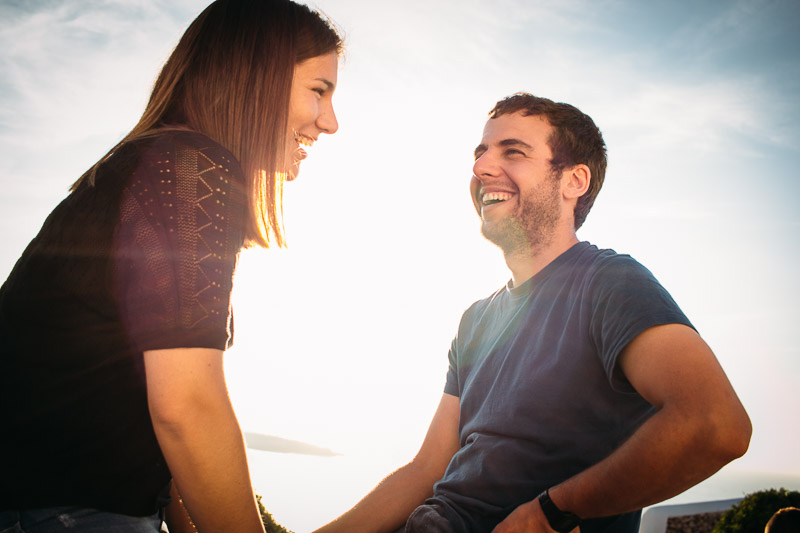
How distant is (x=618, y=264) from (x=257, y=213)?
62.9 inches

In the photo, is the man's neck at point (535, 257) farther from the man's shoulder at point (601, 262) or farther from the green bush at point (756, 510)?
the green bush at point (756, 510)

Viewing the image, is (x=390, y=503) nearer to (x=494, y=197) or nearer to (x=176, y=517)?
(x=176, y=517)

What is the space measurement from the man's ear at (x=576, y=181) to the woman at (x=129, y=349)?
232 centimetres

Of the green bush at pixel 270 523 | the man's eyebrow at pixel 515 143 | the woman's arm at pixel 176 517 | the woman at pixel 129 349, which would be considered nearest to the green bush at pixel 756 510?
the green bush at pixel 270 523

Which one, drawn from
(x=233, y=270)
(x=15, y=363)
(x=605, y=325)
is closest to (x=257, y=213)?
(x=233, y=270)

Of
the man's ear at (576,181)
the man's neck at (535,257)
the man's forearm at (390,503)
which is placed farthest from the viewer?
the man's ear at (576,181)

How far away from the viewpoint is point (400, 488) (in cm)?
268

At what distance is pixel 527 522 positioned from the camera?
1.83 m

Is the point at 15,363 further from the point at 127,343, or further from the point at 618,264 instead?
the point at 618,264

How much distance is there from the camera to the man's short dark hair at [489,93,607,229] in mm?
3219

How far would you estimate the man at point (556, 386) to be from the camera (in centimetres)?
168

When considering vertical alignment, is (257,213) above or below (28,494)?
above

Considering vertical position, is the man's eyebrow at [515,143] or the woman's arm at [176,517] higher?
the man's eyebrow at [515,143]

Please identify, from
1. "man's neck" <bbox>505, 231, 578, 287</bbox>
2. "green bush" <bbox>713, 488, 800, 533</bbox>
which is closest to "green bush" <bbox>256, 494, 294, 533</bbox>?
"man's neck" <bbox>505, 231, 578, 287</bbox>
